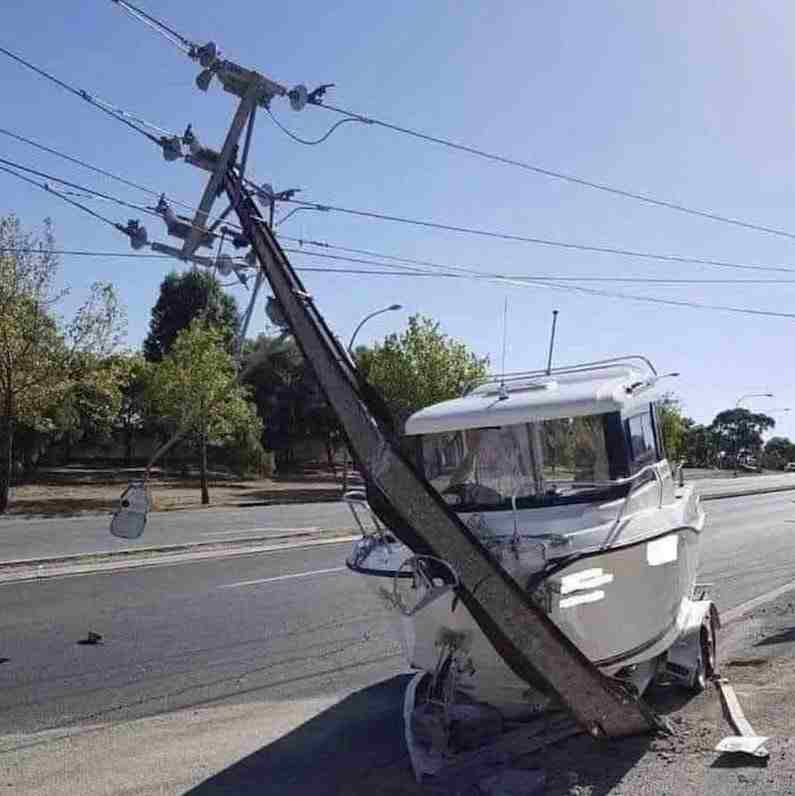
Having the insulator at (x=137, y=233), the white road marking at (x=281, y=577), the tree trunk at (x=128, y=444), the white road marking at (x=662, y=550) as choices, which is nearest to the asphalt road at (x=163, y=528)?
the white road marking at (x=281, y=577)

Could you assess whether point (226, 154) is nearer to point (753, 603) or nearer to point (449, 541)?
point (449, 541)

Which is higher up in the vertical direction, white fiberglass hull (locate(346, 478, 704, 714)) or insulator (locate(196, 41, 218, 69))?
insulator (locate(196, 41, 218, 69))

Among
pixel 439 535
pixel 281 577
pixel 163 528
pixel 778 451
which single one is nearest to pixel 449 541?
pixel 439 535

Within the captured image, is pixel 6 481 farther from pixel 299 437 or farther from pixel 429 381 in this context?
pixel 299 437

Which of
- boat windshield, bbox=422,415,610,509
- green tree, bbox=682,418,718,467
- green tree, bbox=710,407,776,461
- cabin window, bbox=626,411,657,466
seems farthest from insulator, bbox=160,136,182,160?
green tree, bbox=710,407,776,461

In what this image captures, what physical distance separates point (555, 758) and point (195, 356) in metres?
33.5

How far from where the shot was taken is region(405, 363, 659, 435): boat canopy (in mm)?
7180

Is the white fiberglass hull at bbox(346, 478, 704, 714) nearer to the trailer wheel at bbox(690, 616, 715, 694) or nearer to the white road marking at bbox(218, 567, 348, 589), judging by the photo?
the trailer wheel at bbox(690, 616, 715, 694)

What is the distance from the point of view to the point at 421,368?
5019 cm

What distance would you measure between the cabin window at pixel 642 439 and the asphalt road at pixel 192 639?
9.17ft

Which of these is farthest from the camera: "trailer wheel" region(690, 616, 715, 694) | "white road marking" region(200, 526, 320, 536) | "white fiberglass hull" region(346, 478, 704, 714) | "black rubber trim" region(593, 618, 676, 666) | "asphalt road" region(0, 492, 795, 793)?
"white road marking" region(200, 526, 320, 536)

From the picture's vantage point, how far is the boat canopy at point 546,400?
7.18 m

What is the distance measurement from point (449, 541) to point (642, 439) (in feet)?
7.56

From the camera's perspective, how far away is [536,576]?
6.14 metres
